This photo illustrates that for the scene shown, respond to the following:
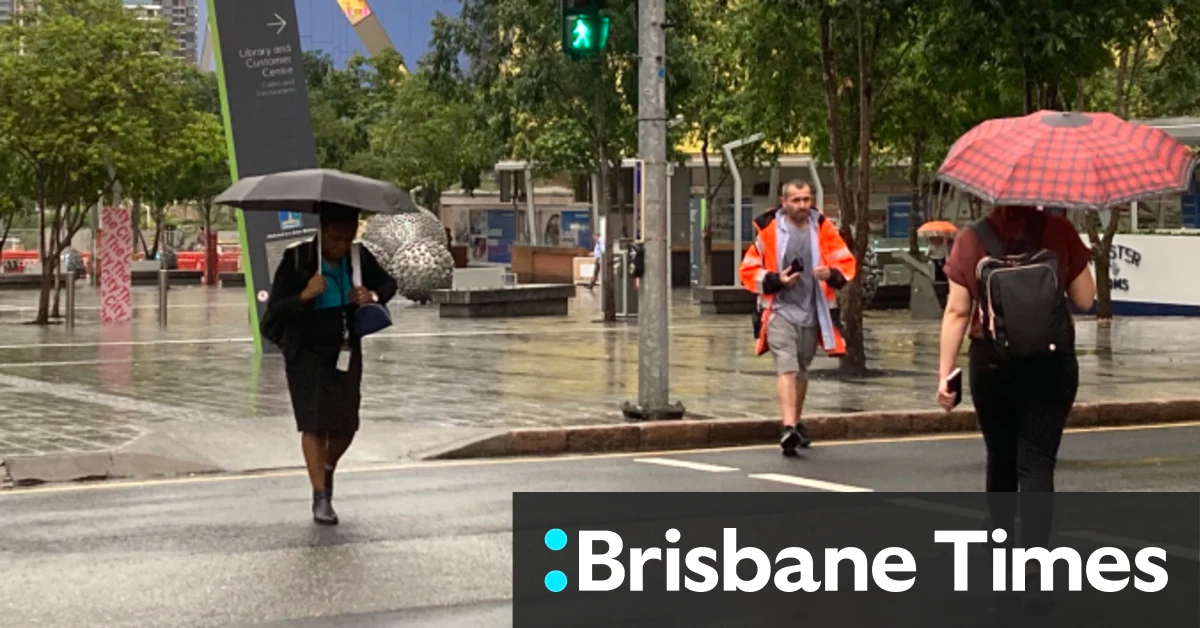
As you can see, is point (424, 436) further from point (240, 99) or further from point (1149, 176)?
point (240, 99)

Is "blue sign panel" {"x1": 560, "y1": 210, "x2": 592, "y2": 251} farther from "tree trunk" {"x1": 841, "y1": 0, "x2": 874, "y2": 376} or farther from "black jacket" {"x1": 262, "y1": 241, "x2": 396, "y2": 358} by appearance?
"black jacket" {"x1": 262, "y1": 241, "x2": 396, "y2": 358}

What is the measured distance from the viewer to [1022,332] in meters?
7.11

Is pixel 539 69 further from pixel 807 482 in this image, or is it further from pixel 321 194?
pixel 321 194

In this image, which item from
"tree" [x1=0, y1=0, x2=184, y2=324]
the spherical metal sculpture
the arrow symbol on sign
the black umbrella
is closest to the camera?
the black umbrella

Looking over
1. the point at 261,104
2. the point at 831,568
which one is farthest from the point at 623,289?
the point at 831,568

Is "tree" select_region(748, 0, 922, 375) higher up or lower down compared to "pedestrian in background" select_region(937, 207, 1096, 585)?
higher up

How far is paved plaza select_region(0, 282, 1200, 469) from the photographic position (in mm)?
13180

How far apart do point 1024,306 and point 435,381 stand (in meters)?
11.1

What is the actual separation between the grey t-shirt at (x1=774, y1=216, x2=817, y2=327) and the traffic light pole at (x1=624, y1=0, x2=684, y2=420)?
56.8 inches

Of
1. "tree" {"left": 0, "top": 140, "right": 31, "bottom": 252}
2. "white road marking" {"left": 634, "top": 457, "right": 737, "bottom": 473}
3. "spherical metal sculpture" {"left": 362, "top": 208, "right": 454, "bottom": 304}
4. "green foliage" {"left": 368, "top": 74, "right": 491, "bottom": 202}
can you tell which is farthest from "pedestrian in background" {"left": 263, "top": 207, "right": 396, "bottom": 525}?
"green foliage" {"left": 368, "top": 74, "right": 491, "bottom": 202}

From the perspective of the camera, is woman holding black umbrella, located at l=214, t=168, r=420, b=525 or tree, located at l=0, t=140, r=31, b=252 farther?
tree, located at l=0, t=140, r=31, b=252

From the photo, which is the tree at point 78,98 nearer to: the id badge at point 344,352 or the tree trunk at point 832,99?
the tree trunk at point 832,99

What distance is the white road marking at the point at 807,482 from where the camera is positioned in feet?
35.0

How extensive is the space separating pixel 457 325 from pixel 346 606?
69.8ft
